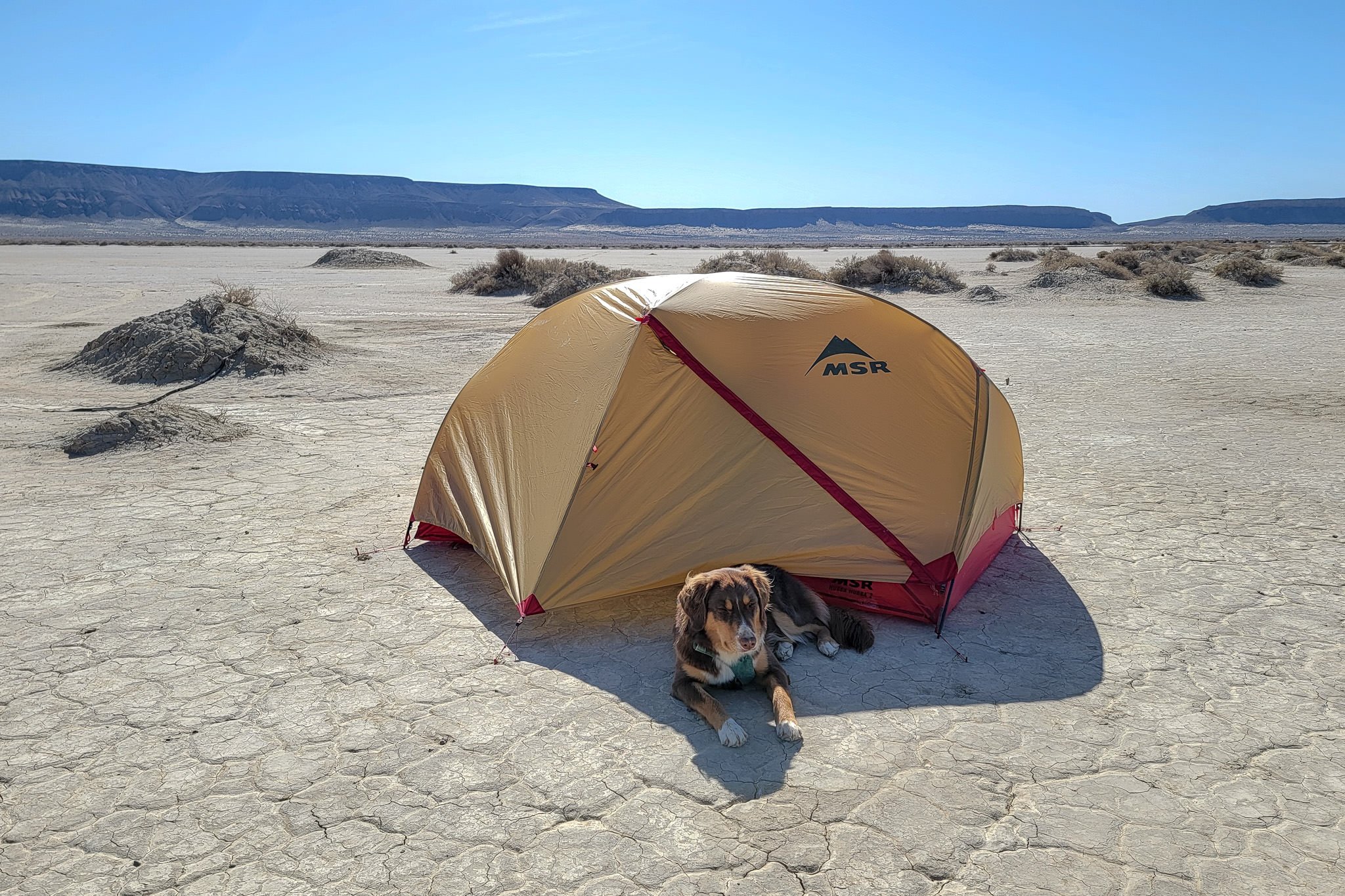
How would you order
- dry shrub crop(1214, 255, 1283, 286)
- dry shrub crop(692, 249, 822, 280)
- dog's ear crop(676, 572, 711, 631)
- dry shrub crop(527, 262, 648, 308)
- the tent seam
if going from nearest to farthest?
A: dog's ear crop(676, 572, 711, 631), the tent seam, dry shrub crop(527, 262, 648, 308), dry shrub crop(1214, 255, 1283, 286), dry shrub crop(692, 249, 822, 280)

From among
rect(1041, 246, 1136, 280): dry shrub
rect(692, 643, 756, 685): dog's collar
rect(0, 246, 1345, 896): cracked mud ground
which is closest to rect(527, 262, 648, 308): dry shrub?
rect(1041, 246, 1136, 280): dry shrub

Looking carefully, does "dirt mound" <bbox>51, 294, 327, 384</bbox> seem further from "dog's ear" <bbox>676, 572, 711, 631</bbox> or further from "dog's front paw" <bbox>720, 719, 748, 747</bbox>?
"dog's front paw" <bbox>720, 719, 748, 747</bbox>

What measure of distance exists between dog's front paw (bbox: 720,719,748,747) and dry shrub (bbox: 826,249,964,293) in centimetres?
2528

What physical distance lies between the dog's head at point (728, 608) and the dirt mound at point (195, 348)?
37.5ft

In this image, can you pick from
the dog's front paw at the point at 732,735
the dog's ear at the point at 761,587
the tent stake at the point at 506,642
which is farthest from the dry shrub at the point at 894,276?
the dog's front paw at the point at 732,735

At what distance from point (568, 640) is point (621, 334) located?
2.08 metres

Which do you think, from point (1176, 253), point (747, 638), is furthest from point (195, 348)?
point (1176, 253)

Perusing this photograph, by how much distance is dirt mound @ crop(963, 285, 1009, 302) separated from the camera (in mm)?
25547

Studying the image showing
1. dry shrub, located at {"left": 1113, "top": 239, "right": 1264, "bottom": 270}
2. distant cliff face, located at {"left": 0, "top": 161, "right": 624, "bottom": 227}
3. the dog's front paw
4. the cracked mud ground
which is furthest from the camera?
distant cliff face, located at {"left": 0, "top": 161, "right": 624, "bottom": 227}

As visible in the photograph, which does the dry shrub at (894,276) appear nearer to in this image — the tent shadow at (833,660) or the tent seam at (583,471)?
the tent seam at (583,471)

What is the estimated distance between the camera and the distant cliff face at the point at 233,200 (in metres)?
165

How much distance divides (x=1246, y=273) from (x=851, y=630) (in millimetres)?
28366

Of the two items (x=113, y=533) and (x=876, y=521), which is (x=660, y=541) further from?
(x=113, y=533)

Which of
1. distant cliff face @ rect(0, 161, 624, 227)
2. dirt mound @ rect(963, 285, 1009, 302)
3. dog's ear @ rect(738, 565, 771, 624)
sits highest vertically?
distant cliff face @ rect(0, 161, 624, 227)
